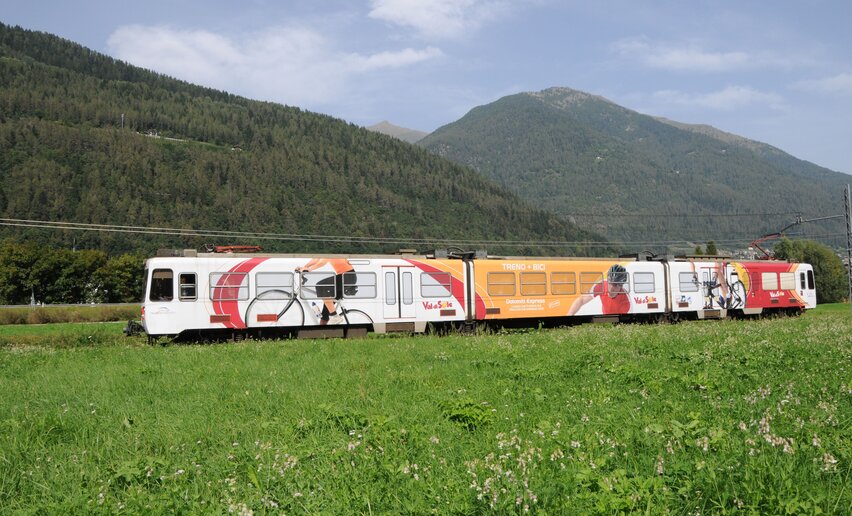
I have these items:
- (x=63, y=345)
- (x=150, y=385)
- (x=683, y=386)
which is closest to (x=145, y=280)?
(x=63, y=345)

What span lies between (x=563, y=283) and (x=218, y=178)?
5145 inches

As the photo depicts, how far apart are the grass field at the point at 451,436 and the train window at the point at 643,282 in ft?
54.1

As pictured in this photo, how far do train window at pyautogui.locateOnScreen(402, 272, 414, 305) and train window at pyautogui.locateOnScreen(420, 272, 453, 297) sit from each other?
428 millimetres

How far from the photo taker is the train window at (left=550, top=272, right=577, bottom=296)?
1038 inches

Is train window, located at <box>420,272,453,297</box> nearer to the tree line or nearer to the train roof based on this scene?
the train roof

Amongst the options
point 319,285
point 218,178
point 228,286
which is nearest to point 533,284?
point 319,285

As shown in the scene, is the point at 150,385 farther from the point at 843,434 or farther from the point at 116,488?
the point at 843,434

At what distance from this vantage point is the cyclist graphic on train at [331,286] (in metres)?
22.2

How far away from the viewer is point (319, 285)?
73.2ft

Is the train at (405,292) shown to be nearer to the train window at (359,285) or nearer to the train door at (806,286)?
the train window at (359,285)

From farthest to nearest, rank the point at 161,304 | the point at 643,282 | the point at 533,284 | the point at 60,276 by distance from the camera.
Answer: the point at 60,276 → the point at 643,282 → the point at 533,284 → the point at 161,304

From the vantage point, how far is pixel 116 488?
5184 millimetres

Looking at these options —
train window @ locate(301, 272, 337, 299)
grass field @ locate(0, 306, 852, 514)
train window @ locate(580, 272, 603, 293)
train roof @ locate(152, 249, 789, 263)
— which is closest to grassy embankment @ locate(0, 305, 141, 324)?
train roof @ locate(152, 249, 789, 263)

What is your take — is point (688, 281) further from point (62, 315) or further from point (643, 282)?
point (62, 315)
